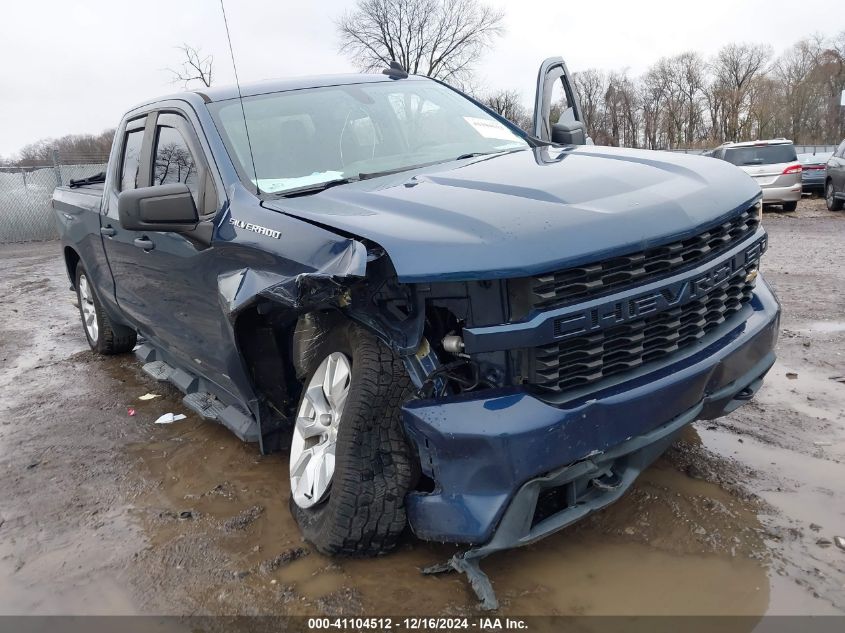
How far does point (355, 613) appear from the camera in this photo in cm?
257

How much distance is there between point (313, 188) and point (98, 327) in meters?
3.93

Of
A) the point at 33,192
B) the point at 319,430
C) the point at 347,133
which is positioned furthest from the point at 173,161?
the point at 33,192

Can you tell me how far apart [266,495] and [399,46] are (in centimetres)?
5021

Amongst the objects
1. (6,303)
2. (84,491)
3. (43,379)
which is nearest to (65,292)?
(6,303)

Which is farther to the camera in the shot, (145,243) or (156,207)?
(145,243)

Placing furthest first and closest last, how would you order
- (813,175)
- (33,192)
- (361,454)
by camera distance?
1. (813,175)
2. (33,192)
3. (361,454)

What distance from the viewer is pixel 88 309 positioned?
659 cm

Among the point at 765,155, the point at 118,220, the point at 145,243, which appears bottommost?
the point at 765,155

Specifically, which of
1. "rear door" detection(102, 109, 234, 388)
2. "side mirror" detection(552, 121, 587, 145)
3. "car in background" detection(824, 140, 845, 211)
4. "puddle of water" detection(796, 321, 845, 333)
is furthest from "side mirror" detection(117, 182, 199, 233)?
"car in background" detection(824, 140, 845, 211)

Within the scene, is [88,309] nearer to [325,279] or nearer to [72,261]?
[72,261]

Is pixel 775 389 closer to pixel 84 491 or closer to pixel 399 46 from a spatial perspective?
pixel 84 491

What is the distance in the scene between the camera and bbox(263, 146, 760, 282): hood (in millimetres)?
2297

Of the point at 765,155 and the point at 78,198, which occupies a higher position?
the point at 78,198

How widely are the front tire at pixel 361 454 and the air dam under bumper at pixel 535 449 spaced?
0.13 m
